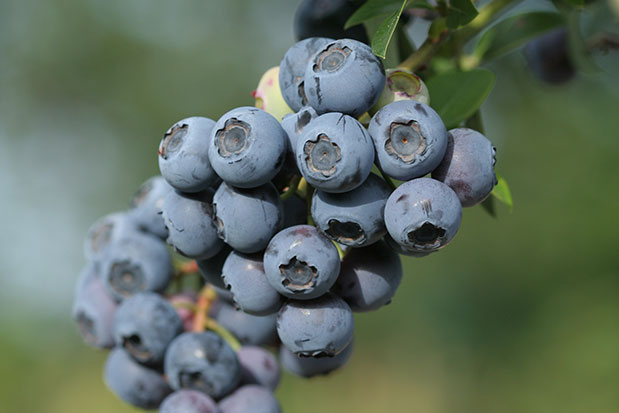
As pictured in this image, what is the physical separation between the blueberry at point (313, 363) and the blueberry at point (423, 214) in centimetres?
42

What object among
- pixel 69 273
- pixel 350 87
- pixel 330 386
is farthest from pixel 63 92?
pixel 350 87

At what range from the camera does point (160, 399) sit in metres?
1.24

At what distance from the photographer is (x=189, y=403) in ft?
3.57

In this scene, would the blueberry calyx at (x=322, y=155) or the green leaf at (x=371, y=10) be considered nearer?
the blueberry calyx at (x=322, y=155)

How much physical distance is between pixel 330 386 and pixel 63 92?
7791mm

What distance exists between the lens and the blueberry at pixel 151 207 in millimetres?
1290

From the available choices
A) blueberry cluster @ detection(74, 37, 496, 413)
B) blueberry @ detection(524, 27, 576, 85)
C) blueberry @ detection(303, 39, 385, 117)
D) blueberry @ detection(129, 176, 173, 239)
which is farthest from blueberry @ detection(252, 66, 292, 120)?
blueberry @ detection(524, 27, 576, 85)

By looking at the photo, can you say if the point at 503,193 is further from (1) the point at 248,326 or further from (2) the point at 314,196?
(1) the point at 248,326

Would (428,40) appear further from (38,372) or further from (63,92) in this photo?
(63,92)

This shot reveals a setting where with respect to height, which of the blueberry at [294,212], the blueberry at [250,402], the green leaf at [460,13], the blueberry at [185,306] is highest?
the green leaf at [460,13]

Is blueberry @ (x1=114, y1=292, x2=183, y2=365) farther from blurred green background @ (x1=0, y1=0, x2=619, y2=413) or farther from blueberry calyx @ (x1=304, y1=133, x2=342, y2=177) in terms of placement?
blurred green background @ (x1=0, y1=0, x2=619, y2=413)

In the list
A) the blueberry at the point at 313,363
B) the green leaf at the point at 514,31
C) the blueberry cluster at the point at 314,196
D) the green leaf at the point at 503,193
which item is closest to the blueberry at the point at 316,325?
the blueberry cluster at the point at 314,196

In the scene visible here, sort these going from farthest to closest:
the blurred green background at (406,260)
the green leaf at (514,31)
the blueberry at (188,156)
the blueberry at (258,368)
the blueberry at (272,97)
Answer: the blurred green background at (406,260), the green leaf at (514,31), the blueberry at (258,368), the blueberry at (272,97), the blueberry at (188,156)

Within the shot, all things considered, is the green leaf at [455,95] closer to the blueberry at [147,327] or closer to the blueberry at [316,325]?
the blueberry at [316,325]
